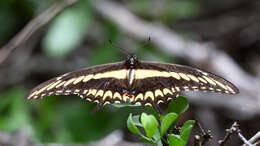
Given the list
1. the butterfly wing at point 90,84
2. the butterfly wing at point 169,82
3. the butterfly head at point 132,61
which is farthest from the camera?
the butterfly head at point 132,61

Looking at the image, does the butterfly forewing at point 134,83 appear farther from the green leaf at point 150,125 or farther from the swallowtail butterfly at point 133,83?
the green leaf at point 150,125

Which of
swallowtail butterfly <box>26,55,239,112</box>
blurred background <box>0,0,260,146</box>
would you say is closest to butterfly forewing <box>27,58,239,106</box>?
swallowtail butterfly <box>26,55,239,112</box>

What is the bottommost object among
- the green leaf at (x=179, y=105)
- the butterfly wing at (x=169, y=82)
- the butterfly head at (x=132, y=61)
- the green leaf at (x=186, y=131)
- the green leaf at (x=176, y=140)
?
the green leaf at (x=176, y=140)

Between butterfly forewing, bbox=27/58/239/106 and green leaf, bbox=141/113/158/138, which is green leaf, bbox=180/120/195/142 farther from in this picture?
butterfly forewing, bbox=27/58/239/106

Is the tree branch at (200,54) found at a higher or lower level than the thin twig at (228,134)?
higher

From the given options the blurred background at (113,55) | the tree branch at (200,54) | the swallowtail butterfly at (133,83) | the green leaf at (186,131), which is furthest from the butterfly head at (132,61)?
the tree branch at (200,54)

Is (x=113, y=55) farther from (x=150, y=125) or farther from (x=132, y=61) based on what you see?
(x=150, y=125)

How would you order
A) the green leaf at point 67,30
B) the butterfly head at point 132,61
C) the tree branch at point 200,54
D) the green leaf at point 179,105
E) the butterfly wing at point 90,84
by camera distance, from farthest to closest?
the green leaf at point 67,30 < the tree branch at point 200,54 < the butterfly head at point 132,61 < the butterfly wing at point 90,84 < the green leaf at point 179,105

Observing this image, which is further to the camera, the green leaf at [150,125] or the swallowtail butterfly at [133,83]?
the swallowtail butterfly at [133,83]
